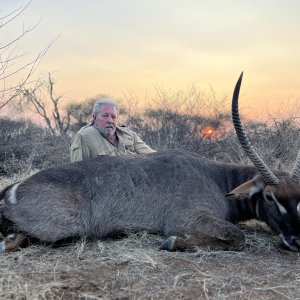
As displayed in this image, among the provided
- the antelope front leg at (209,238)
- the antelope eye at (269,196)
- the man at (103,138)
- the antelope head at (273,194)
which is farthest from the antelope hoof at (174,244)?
the man at (103,138)

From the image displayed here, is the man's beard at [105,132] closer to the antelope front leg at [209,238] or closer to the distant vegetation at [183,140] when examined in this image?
the antelope front leg at [209,238]

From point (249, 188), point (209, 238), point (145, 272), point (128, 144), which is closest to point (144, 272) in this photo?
point (145, 272)

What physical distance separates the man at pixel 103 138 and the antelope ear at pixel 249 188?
2.28 meters

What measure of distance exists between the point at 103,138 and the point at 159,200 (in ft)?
6.56

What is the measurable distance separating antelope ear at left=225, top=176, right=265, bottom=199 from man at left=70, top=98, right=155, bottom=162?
2.28 meters

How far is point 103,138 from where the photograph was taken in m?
6.82

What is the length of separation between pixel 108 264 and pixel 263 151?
6775 mm

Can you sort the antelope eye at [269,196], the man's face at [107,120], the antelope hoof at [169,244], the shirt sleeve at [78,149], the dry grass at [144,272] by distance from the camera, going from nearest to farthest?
the dry grass at [144,272] < the antelope hoof at [169,244] < the antelope eye at [269,196] < the shirt sleeve at [78,149] < the man's face at [107,120]

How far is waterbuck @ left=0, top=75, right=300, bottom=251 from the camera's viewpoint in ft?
15.4

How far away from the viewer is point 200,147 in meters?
12.1

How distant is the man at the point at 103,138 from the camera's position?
6656 mm

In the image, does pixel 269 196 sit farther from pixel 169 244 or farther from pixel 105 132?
pixel 105 132

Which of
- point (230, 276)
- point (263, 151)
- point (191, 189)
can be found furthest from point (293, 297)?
point (263, 151)

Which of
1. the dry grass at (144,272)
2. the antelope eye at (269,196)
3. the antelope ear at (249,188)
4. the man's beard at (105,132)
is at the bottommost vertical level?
the dry grass at (144,272)
